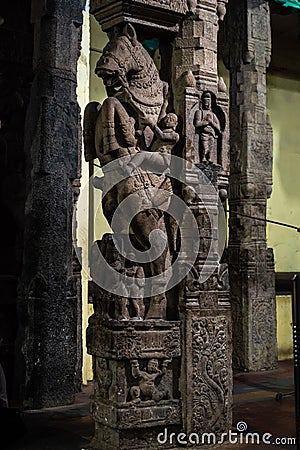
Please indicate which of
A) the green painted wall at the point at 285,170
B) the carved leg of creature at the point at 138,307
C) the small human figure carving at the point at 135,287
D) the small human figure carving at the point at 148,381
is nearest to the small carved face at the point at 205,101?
the small human figure carving at the point at 135,287

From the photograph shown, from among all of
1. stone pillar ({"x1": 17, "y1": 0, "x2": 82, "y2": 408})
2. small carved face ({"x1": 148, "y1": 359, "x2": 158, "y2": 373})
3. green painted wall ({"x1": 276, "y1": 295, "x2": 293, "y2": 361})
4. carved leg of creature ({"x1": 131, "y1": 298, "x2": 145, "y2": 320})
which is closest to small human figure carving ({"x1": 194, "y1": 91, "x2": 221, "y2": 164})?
carved leg of creature ({"x1": 131, "y1": 298, "x2": 145, "y2": 320})

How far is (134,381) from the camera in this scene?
4.90m

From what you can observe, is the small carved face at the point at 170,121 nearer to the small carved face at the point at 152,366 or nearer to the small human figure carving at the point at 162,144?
the small human figure carving at the point at 162,144

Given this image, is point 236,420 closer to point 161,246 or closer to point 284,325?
point 161,246

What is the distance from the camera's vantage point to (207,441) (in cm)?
506

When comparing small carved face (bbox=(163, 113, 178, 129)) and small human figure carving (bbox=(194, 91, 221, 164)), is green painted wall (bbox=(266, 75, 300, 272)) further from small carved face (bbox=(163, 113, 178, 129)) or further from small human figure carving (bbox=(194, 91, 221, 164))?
small carved face (bbox=(163, 113, 178, 129))

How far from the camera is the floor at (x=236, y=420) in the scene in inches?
206

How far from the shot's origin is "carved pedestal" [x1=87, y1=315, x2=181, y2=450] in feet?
15.7

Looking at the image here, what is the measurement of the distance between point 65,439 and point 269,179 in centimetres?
548

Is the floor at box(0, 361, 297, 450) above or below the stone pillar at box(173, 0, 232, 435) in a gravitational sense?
below

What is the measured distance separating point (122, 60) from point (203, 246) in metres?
1.61

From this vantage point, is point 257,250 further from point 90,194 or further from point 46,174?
point 46,174

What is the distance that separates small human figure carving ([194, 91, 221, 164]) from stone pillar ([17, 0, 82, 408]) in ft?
7.32

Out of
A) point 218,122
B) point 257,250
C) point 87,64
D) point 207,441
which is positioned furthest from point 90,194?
point 207,441
